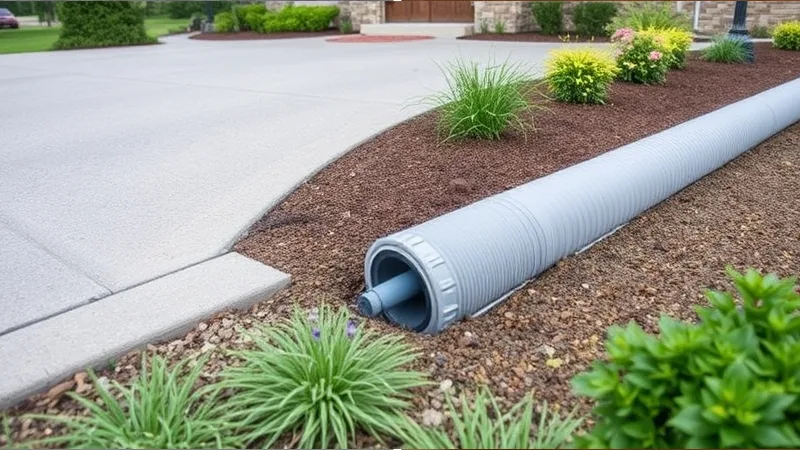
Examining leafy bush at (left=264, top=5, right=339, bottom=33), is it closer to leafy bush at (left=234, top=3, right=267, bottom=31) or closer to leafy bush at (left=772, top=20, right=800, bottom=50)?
leafy bush at (left=234, top=3, right=267, bottom=31)

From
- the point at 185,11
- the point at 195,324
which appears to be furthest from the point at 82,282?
the point at 185,11

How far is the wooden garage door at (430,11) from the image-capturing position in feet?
63.8

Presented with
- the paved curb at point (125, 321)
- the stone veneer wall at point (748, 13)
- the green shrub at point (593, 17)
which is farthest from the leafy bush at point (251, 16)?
the paved curb at point (125, 321)

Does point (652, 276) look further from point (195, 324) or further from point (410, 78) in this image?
point (410, 78)

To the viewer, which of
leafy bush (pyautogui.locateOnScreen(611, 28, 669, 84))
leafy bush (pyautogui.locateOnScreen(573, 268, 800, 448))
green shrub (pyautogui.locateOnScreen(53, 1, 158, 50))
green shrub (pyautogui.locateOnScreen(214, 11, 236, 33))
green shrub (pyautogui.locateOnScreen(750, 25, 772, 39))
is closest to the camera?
leafy bush (pyautogui.locateOnScreen(573, 268, 800, 448))

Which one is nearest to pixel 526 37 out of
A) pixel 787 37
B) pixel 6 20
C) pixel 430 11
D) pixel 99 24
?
pixel 430 11

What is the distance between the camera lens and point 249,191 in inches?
173

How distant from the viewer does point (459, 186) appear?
4320 mm

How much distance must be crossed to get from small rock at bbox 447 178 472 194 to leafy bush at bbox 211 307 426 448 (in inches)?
73.5

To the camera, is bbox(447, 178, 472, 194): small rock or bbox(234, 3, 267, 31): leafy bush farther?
bbox(234, 3, 267, 31): leafy bush

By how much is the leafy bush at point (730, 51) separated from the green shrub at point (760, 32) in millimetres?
5800

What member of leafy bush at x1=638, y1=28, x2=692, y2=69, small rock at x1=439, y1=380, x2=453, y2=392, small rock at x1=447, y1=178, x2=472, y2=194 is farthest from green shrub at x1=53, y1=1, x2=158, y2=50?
small rock at x1=439, y1=380, x2=453, y2=392

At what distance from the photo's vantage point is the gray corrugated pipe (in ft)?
9.16

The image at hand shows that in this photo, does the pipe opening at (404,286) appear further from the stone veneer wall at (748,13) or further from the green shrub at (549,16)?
the green shrub at (549,16)
